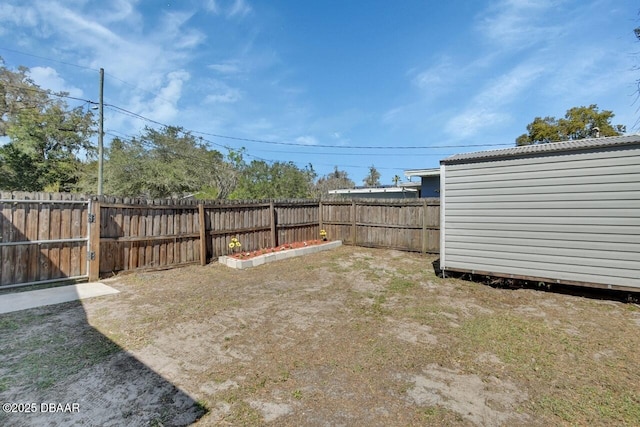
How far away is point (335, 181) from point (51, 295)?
2581 cm

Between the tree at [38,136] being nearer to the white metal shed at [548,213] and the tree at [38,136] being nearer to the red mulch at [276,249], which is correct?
the red mulch at [276,249]

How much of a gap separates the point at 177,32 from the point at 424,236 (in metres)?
10.6

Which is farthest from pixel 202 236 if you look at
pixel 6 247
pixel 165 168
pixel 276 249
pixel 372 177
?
pixel 372 177

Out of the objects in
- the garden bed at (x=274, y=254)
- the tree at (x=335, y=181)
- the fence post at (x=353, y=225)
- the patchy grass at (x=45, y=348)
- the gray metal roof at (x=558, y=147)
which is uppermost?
the tree at (x=335, y=181)

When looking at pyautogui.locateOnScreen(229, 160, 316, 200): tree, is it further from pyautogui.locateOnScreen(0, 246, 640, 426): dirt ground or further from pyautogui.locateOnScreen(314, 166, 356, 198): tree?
pyautogui.locateOnScreen(0, 246, 640, 426): dirt ground

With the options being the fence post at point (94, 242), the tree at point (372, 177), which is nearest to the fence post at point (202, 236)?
the fence post at point (94, 242)

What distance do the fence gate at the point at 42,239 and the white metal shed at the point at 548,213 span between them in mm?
7539

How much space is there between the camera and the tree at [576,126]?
17422mm

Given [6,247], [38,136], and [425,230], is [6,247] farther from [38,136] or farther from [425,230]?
[38,136]

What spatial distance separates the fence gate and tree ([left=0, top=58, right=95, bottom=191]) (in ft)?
48.7

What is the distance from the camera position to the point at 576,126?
58.1ft

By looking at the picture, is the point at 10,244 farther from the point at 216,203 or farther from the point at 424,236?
the point at 424,236

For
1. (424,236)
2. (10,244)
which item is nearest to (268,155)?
(424,236)

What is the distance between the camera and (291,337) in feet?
11.2
